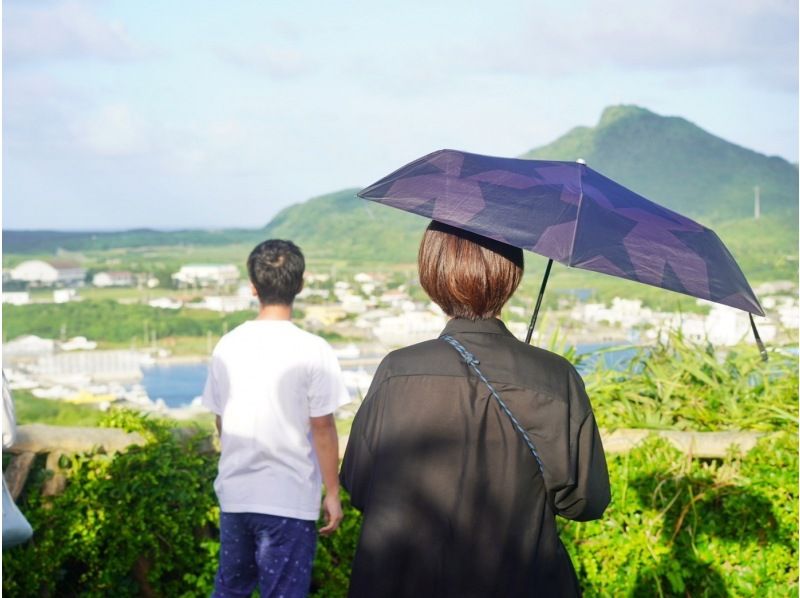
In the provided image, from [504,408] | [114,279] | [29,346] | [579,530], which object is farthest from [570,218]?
[114,279]

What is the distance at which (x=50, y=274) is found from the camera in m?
29.5

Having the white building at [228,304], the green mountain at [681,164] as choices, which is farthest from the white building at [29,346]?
the green mountain at [681,164]

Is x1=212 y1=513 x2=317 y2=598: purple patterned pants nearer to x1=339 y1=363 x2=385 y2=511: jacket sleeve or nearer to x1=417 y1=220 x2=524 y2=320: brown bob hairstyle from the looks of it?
x1=339 y1=363 x2=385 y2=511: jacket sleeve

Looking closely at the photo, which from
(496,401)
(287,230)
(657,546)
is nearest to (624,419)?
(657,546)

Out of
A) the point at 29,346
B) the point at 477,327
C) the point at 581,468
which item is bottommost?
the point at 29,346

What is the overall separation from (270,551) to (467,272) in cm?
143

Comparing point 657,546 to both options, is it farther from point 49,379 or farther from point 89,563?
point 49,379

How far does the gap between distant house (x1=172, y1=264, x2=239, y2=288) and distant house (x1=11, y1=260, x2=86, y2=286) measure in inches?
135

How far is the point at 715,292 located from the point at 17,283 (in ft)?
105

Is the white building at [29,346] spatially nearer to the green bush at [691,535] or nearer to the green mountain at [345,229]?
the green mountain at [345,229]

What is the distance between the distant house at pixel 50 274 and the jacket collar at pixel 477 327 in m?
28.6

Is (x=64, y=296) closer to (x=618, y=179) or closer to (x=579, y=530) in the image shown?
(x=618, y=179)

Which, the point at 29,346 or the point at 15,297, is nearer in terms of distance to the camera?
the point at 29,346

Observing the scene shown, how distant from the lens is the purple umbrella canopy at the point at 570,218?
1.86 metres
